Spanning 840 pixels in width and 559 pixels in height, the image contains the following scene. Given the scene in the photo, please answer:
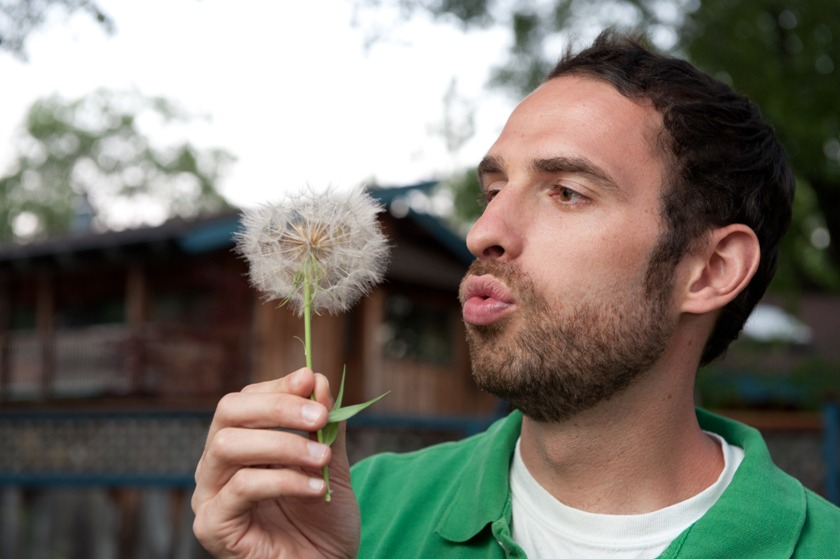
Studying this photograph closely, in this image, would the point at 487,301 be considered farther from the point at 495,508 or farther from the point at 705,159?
the point at 705,159

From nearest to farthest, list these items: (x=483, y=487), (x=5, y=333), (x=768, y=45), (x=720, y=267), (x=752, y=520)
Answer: (x=752, y=520) → (x=483, y=487) → (x=720, y=267) → (x=768, y=45) → (x=5, y=333)

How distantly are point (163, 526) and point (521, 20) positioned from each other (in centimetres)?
763

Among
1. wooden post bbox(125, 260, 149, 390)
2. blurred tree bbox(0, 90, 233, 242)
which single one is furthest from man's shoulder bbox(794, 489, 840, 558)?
blurred tree bbox(0, 90, 233, 242)

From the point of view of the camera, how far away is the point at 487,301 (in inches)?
90.5

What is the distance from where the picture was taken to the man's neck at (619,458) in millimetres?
2365

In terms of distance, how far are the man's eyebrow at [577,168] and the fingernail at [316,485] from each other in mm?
1114

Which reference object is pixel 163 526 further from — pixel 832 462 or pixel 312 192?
pixel 312 192

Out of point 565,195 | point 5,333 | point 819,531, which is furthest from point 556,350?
point 5,333

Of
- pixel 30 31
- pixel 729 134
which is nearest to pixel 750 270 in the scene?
pixel 729 134

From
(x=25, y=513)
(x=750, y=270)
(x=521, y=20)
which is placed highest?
(x=521, y=20)

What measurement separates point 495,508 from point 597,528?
0.93 feet

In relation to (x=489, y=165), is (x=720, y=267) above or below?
below

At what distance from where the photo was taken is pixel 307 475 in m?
1.85

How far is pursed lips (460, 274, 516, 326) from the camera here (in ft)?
7.45
